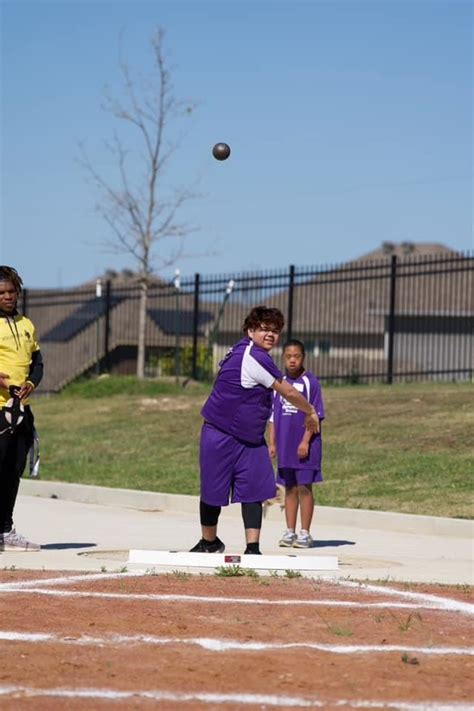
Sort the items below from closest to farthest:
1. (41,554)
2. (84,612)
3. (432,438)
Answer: (84,612) < (41,554) < (432,438)

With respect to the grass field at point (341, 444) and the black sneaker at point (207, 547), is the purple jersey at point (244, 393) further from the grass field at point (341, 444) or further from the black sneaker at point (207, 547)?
the grass field at point (341, 444)

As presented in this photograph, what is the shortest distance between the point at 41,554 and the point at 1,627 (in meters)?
3.69

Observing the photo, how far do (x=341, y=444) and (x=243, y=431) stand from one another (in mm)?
9920

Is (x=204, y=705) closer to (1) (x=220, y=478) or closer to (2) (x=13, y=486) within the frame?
(1) (x=220, y=478)

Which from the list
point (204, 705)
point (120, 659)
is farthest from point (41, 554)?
point (204, 705)

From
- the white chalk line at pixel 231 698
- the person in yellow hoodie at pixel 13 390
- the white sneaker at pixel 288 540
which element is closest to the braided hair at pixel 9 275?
the person in yellow hoodie at pixel 13 390

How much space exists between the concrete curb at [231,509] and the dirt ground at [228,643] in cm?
464

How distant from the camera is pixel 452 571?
10.4m

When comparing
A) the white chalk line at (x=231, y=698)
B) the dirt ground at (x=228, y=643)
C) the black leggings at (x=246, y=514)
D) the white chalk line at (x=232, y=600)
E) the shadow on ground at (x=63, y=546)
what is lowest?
the shadow on ground at (x=63, y=546)

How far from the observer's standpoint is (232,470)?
10109 mm

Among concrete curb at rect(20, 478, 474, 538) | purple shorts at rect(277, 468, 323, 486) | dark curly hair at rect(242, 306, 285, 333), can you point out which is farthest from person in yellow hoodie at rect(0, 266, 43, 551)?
concrete curb at rect(20, 478, 474, 538)

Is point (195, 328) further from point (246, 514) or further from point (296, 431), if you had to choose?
point (246, 514)

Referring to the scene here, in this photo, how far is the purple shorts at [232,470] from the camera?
396 inches

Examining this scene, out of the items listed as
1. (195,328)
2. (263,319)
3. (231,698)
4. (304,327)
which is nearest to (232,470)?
(263,319)
